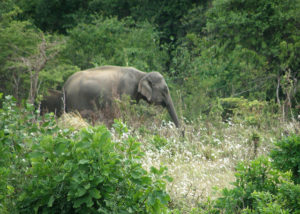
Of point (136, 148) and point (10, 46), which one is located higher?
point (136, 148)

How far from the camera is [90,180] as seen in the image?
3.33 metres

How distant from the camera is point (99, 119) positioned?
10086 millimetres

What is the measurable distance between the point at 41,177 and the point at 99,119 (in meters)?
6.61

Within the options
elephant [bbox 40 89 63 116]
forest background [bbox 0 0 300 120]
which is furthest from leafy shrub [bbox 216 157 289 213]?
elephant [bbox 40 89 63 116]

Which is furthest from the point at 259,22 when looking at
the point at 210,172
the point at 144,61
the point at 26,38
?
the point at 210,172

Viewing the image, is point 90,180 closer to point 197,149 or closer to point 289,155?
point 289,155

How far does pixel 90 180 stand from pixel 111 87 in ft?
28.7

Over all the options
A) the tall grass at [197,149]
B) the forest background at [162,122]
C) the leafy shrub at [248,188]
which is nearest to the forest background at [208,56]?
the forest background at [162,122]

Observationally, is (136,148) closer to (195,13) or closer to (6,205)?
(6,205)

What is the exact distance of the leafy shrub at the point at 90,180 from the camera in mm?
3301

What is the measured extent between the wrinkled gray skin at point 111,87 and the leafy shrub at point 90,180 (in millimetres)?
8204

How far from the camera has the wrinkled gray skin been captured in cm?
1183

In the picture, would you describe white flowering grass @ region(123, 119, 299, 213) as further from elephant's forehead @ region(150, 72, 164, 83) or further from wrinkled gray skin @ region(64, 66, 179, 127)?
elephant's forehead @ region(150, 72, 164, 83)

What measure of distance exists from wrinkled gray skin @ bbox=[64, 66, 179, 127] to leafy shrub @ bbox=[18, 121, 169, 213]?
820 cm
